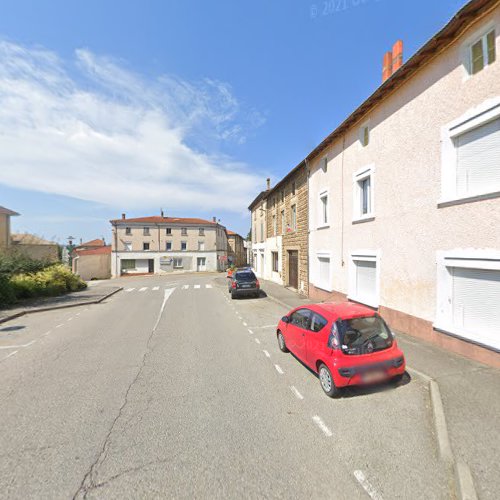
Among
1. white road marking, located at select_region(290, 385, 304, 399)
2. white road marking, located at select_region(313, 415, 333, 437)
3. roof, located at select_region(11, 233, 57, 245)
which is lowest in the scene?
white road marking, located at select_region(290, 385, 304, 399)

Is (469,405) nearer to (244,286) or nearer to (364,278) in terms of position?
(364,278)

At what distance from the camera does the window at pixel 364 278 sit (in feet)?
28.1

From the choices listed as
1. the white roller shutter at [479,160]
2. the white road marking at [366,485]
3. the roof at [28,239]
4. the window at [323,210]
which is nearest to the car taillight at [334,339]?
the white road marking at [366,485]

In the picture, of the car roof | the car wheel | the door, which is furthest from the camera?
the door

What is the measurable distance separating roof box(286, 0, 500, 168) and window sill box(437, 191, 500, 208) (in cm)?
362

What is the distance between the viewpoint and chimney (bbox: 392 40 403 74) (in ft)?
30.2

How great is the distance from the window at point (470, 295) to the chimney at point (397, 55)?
756cm

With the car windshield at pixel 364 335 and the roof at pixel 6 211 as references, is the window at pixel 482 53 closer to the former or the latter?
the car windshield at pixel 364 335

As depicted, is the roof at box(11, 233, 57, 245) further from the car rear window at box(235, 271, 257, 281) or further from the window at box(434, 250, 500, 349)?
the window at box(434, 250, 500, 349)

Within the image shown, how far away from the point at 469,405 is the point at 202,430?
3.86 m

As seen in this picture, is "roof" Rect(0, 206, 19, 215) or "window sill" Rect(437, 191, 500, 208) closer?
"window sill" Rect(437, 191, 500, 208)

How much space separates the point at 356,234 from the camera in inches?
374

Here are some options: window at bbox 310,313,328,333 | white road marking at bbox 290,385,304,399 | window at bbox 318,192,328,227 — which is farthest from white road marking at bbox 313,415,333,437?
window at bbox 318,192,328,227

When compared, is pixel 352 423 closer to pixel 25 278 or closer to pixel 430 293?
pixel 430 293
